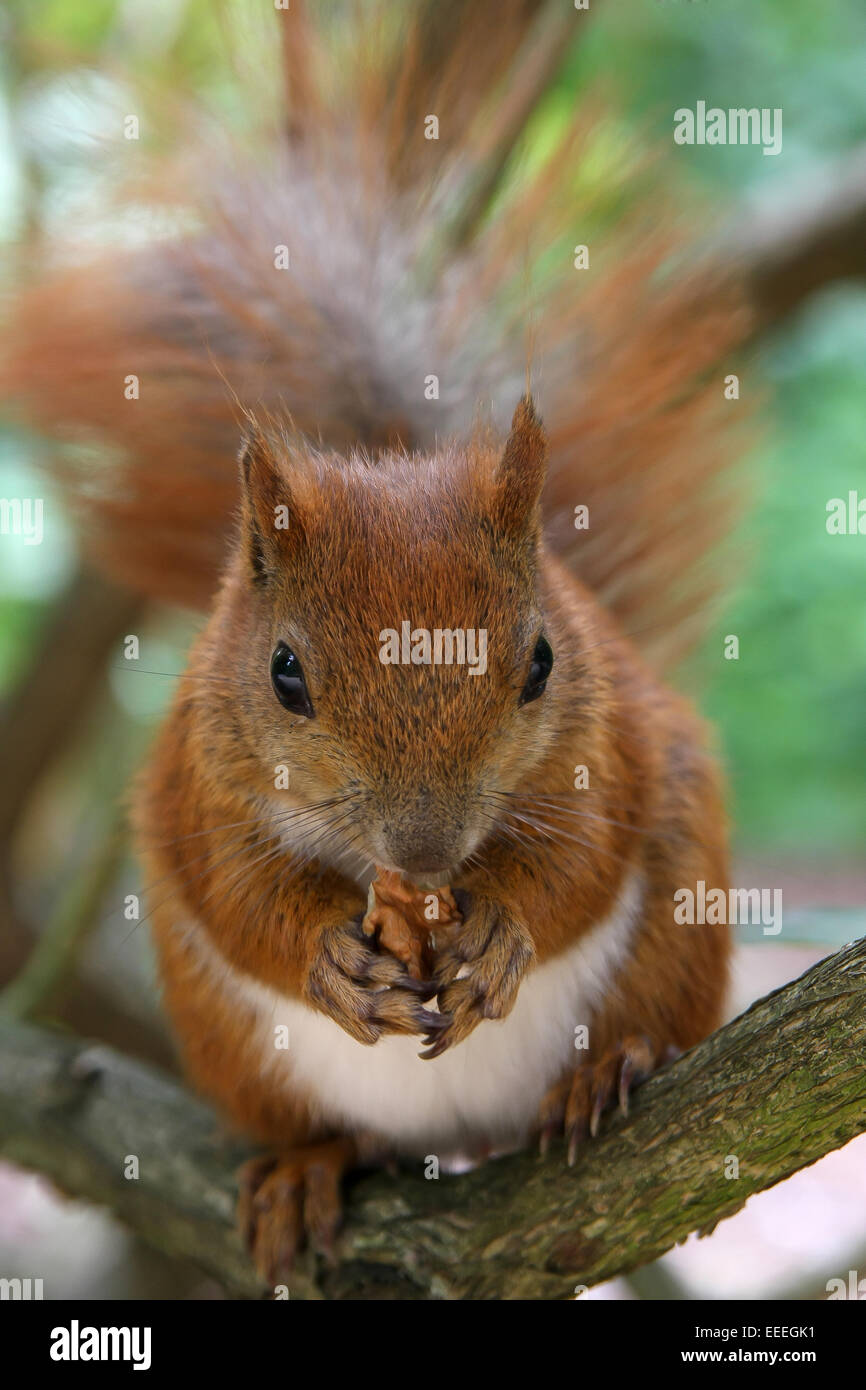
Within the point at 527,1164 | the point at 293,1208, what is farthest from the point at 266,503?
the point at 293,1208

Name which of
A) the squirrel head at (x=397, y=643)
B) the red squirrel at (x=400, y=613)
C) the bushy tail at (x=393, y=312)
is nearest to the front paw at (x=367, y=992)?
the red squirrel at (x=400, y=613)

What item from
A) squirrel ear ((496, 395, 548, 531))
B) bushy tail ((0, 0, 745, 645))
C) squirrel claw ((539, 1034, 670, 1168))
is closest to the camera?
squirrel ear ((496, 395, 548, 531))

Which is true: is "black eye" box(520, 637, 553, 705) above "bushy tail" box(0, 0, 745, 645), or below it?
below

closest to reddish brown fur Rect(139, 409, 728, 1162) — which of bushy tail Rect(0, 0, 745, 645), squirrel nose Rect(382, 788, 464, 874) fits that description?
squirrel nose Rect(382, 788, 464, 874)

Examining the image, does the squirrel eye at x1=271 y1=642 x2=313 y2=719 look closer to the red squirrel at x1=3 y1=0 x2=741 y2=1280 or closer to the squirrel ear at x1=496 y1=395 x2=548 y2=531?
the red squirrel at x1=3 y1=0 x2=741 y2=1280

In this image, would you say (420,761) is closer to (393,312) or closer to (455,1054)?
(455,1054)

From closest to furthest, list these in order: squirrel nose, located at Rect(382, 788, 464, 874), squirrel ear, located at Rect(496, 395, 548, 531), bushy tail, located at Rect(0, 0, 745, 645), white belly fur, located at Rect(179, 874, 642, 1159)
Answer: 1. squirrel nose, located at Rect(382, 788, 464, 874)
2. squirrel ear, located at Rect(496, 395, 548, 531)
3. white belly fur, located at Rect(179, 874, 642, 1159)
4. bushy tail, located at Rect(0, 0, 745, 645)
